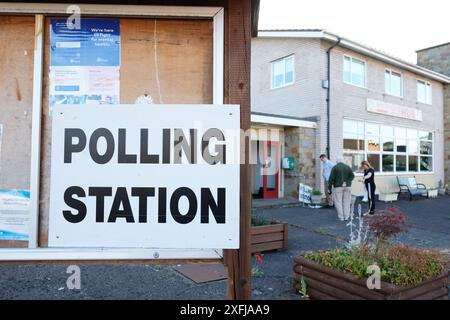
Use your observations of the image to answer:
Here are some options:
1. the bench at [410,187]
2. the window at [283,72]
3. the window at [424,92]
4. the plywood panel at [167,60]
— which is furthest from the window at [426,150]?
the plywood panel at [167,60]

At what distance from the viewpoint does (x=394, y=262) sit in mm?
3682

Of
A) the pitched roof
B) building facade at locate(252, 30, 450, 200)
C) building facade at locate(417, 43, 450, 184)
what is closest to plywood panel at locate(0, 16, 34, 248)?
building facade at locate(252, 30, 450, 200)

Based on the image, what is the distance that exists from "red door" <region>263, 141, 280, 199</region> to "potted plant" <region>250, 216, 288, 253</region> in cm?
705

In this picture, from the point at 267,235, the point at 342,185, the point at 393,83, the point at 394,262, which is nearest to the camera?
the point at 394,262

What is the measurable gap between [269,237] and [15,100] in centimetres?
457

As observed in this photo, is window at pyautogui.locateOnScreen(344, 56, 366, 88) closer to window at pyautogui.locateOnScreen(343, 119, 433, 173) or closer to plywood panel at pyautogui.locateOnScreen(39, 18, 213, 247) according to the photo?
window at pyautogui.locateOnScreen(343, 119, 433, 173)

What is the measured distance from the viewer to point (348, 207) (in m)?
9.52

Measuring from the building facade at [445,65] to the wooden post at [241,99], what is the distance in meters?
21.0

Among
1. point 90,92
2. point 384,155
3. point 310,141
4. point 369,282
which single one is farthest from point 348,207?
point 90,92

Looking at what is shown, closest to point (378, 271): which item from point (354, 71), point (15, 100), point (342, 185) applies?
point (15, 100)

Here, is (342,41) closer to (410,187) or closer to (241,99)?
(410,187)

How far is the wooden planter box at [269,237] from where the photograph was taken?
5.78 meters

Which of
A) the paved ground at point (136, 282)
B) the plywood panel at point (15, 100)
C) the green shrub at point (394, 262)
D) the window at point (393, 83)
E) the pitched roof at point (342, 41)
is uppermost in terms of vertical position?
the pitched roof at point (342, 41)

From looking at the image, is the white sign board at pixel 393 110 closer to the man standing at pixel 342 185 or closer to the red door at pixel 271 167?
the red door at pixel 271 167
